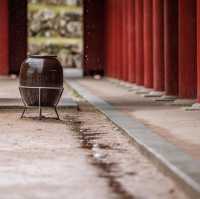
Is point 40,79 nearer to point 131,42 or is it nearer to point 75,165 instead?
point 75,165

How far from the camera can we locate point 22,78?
52.4 feet

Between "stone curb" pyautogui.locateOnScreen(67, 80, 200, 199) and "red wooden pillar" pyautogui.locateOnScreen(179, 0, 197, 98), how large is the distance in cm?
562

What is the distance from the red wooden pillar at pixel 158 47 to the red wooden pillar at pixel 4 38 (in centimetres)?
1837

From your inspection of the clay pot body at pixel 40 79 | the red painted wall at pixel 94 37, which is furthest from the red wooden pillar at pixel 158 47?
the red painted wall at pixel 94 37

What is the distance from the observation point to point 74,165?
9375 millimetres

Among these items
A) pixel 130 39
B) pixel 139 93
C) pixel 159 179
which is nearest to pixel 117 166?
pixel 159 179

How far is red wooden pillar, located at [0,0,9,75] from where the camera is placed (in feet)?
137

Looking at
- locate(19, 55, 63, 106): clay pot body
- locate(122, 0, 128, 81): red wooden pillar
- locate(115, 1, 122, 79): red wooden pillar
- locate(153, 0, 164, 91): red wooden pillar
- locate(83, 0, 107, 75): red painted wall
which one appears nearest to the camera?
locate(19, 55, 63, 106): clay pot body

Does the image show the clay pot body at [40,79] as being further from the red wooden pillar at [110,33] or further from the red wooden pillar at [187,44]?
the red wooden pillar at [110,33]

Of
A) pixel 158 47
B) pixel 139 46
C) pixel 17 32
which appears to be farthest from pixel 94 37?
pixel 158 47

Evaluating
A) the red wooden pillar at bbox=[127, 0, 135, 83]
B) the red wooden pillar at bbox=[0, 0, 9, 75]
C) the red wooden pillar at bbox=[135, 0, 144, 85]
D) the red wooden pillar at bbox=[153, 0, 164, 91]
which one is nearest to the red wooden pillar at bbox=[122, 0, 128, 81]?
the red wooden pillar at bbox=[127, 0, 135, 83]

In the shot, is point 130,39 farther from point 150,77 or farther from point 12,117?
point 12,117

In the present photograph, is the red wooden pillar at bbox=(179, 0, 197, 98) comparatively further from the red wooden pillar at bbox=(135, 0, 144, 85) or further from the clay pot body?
the red wooden pillar at bbox=(135, 0, 144, 85)

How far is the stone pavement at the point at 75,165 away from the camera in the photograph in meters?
7.50
